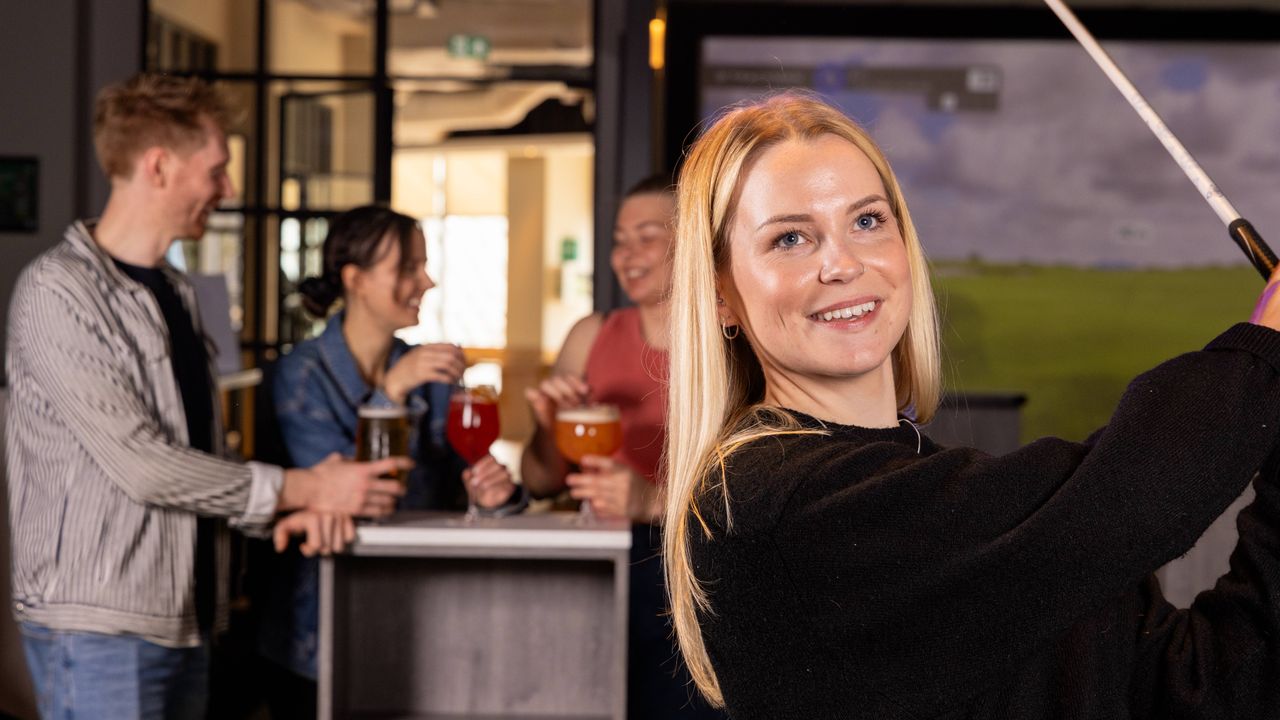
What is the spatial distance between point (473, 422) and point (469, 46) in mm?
3276

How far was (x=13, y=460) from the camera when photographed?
220 cm

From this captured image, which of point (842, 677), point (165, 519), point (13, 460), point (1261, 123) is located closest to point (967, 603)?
point (842, 677)

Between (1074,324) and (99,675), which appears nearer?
(99,675)

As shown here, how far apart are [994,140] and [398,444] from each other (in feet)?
11.5

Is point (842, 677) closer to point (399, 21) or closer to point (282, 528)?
point (282, 528)

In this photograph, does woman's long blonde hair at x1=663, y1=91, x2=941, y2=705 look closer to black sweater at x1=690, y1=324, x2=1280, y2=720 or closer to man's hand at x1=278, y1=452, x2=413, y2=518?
black sweater at x1=690, y1=324, x2=1280, y2=720

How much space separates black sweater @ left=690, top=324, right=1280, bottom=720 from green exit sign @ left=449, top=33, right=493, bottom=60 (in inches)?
174

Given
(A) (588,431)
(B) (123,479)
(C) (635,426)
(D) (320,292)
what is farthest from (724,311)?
(D) (320,292)

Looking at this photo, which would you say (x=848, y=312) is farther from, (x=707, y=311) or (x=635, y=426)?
(x=635, y=426)

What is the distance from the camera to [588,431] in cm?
230

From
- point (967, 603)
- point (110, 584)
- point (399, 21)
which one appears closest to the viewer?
point (967, 603)

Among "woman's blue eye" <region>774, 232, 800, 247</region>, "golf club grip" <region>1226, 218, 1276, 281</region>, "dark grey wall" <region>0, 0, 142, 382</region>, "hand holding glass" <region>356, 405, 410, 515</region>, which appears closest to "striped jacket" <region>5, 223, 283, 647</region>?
"hand holding glass" <region>356, 405, 410, 515</region>

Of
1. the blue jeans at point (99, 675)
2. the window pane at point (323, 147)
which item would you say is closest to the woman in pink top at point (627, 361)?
the blue jeans at point (99, 675)

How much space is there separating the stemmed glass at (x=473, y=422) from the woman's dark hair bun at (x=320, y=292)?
1.41 ft
